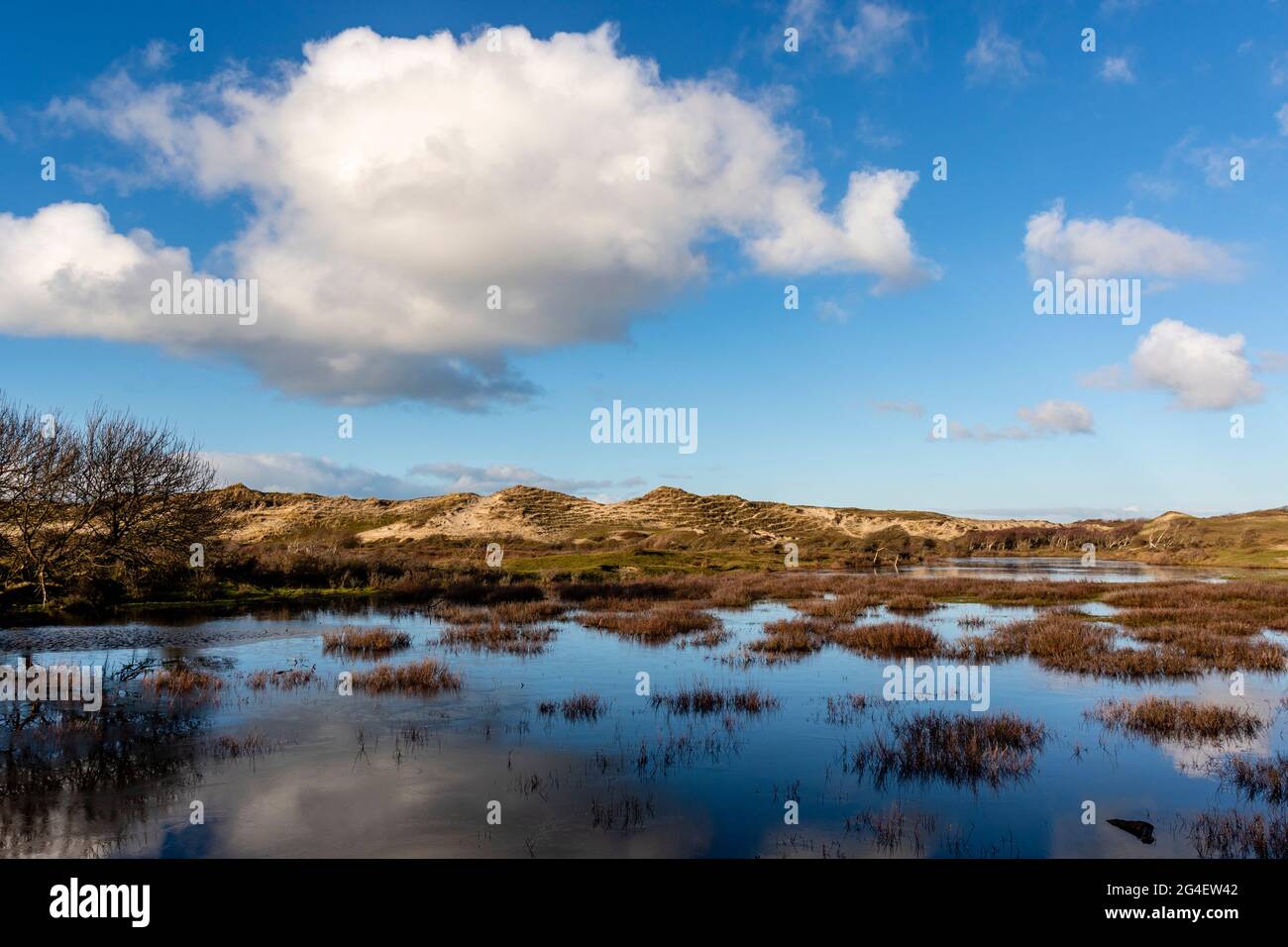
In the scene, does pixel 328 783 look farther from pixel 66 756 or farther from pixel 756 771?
pixel 756 771

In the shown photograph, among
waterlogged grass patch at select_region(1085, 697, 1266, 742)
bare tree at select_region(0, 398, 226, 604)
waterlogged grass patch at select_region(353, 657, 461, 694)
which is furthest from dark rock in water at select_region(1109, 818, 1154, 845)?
bare tree at select_region(0, 398, 226, 604)

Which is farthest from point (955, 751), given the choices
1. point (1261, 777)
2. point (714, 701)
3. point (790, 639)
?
point (790, 639)

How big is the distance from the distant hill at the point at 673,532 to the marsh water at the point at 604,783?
49371 mm

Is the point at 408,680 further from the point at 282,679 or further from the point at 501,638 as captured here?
the point at 501,638

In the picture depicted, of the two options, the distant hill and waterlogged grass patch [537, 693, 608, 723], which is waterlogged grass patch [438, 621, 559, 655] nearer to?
waterlogged grass patch [537, 693, 608, 723]

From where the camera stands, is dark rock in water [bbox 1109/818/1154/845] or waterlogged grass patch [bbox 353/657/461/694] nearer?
dark rock in water [bbox 1109/818/1154/845]

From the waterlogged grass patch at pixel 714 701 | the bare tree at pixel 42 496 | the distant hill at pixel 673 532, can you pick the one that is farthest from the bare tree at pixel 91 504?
the distant hill at pixel 673 532

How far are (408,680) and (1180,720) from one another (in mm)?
19976

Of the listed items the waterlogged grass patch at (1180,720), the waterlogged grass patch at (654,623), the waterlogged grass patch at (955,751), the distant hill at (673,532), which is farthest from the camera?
the distant hill at (673,532)

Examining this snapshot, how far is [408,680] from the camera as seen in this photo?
74.2 feet

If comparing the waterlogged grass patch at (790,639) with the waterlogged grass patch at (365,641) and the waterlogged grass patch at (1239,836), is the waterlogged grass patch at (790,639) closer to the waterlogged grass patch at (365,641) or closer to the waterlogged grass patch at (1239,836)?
the waterlogged grass patch at (365,641)

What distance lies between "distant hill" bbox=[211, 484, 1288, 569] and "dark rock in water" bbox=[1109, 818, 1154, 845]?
57.8 meters

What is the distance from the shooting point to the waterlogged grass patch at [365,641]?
28.5m

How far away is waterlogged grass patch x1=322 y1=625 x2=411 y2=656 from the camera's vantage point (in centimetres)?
2848
